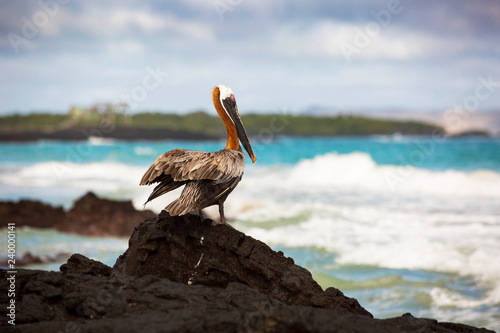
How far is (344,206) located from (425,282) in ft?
26.2

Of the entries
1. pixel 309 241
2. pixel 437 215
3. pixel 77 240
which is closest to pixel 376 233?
pixel 309 241

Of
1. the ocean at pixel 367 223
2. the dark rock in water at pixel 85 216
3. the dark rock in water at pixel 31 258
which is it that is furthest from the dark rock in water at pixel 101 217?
the dark rock in water at pixel 31 258

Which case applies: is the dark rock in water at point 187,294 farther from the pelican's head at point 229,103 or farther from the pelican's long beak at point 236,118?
the pelican's head at point 229,103

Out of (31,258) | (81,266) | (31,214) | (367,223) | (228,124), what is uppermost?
(367,223)

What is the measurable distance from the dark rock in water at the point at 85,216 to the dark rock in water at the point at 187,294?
343 inches

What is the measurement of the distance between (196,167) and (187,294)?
1182mm

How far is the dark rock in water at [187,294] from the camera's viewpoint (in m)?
3.83

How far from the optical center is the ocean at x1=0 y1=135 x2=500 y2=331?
403 inches

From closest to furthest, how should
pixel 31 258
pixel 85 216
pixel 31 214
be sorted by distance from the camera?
1. pixel 31 258
2. pixel 85 216
3. pixel 31 214

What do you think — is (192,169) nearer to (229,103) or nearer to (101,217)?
(229,103)

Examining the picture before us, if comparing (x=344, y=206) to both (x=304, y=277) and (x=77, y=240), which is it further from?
(x=304, y=277)

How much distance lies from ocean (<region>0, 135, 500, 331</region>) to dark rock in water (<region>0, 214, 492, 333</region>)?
4.15 meters

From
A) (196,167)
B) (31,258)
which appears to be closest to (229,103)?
(196,167)

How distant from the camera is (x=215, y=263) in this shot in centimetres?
526
